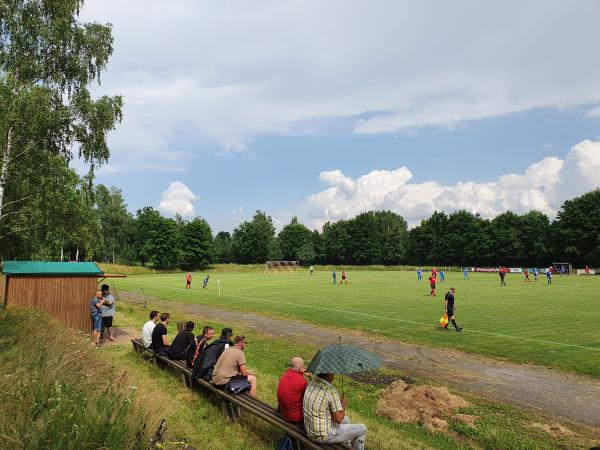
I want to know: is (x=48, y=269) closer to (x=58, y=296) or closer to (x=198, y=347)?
(x=58, y=296)

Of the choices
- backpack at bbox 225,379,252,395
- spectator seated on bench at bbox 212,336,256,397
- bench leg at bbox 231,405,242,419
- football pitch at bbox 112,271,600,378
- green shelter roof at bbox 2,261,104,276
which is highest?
green shelter roof at bbox 2,261,104,276

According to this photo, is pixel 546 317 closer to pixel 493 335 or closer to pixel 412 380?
pixel 493 335

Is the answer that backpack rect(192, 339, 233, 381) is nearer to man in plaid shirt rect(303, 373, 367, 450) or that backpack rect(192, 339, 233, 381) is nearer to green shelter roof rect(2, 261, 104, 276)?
man in plaid shirt rect(303, 373, 367, 450)

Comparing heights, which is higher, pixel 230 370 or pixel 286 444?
pixel 230 370

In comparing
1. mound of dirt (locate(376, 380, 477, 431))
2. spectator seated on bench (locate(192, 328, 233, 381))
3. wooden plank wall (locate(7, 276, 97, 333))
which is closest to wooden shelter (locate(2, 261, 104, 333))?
wooden plank wall (locate(7, 276, 97, 333))

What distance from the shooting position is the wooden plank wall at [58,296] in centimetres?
1479

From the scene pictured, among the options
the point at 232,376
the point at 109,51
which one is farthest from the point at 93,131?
the point at 232,376

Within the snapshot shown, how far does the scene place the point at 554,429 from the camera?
8133mm

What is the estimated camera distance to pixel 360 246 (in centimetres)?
12875

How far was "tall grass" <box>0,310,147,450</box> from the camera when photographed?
451 cm

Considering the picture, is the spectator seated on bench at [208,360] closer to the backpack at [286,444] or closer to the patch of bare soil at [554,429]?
the backpack at [286,444]

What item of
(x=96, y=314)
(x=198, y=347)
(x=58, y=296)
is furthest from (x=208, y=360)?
(x=58, y=296)

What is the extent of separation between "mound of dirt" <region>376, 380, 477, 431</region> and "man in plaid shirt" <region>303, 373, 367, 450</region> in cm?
279

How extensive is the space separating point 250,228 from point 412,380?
121 meters
